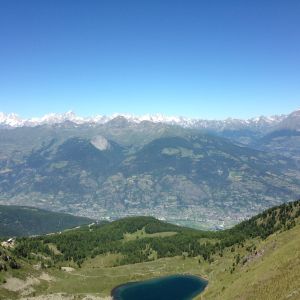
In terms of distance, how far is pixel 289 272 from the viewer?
161 metres

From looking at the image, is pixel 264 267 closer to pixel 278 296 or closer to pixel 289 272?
pixel 289 272

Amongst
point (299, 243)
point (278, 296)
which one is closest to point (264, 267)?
point (299, 243)

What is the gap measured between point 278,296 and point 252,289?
23033 mm

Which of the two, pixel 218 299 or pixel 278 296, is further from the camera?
pixel 218 299

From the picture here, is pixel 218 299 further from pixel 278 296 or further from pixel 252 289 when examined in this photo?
pixel 278 296

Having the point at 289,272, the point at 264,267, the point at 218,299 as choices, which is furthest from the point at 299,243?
the point at 218,299

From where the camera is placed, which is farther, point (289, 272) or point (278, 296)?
point (289, 272)

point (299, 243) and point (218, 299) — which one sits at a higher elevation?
point (299, 243)

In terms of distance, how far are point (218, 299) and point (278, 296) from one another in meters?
46.1

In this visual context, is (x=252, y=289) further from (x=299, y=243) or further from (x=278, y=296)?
(x=299, y=243)

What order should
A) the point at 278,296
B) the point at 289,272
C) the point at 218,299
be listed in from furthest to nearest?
the point at 218,299 < the point at 289,272 < the point at 278,296

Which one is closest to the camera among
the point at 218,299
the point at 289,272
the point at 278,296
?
the point at 278,296

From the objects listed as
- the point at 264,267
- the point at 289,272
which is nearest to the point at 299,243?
the point at 264,267

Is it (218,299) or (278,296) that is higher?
(278,296)
